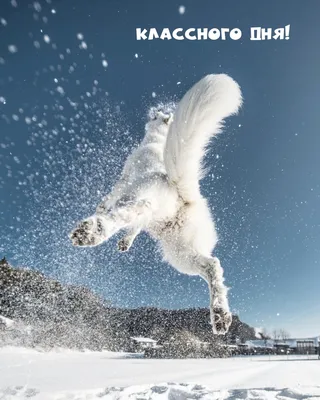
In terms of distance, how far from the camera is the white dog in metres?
3.76

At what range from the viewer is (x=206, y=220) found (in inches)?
192

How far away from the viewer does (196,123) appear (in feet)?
13.1

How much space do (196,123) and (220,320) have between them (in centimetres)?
191

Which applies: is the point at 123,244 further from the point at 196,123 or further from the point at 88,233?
the point at 196,123

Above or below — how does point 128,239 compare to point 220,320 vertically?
above

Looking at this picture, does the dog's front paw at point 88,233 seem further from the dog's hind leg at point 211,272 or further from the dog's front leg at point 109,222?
the dog's hind leg at point 211,272

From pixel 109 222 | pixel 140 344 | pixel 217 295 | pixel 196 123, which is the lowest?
pixel 140 344

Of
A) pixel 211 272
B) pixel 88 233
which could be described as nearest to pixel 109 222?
pixel 88 233

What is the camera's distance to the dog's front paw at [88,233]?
3.27 metres

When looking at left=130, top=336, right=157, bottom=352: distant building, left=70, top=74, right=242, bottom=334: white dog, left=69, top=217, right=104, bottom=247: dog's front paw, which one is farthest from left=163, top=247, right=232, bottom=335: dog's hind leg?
left=130, top=336, right=157, bottom=352: distant building

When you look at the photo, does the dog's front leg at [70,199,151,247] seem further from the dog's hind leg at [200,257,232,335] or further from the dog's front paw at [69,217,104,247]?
the dog's hind leg at [200,257,232,335]

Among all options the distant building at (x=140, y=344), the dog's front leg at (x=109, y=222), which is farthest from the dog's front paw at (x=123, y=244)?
the distant building at (x=140, y=344)

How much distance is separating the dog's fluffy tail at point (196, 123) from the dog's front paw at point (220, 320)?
4.40ft

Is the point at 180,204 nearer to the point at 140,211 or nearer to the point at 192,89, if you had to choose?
the point at 140,211
